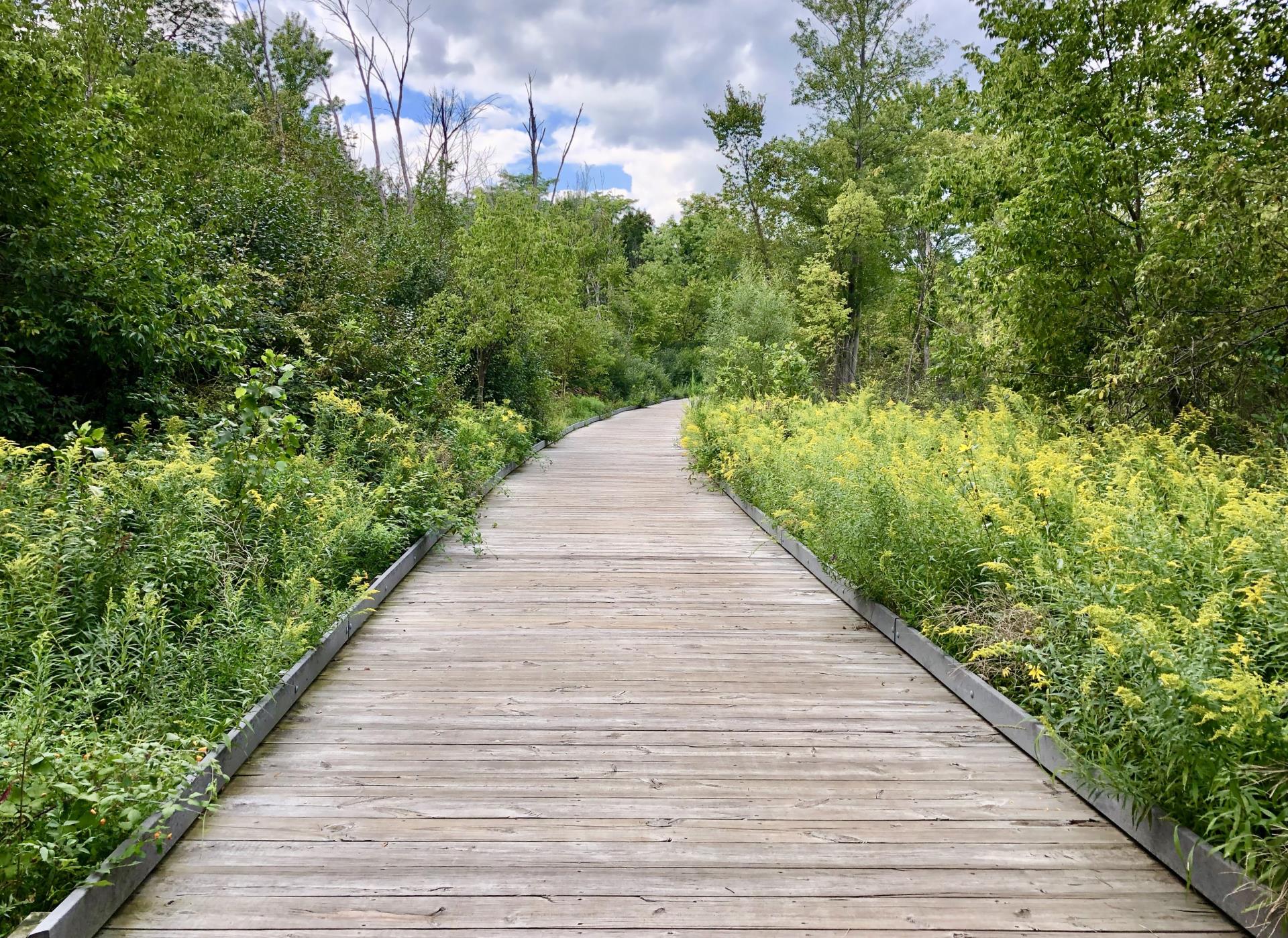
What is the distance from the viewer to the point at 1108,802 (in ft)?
9.37

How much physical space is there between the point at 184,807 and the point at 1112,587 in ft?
12.6

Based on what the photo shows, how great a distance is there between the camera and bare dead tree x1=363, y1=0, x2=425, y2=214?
25.2 m

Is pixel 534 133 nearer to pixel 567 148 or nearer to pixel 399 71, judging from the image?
pixel 567 148

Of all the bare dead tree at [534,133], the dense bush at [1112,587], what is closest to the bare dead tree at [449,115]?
the bare dead tree at [534,133]

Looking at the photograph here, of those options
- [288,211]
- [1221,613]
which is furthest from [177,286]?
[1221,613]

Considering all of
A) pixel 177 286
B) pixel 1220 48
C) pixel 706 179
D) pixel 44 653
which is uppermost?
pixel 706 179

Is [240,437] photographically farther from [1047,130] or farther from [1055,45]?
[1055,45]

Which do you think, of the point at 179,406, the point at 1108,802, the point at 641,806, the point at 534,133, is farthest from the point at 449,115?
the point at 1108,802

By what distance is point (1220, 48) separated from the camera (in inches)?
308

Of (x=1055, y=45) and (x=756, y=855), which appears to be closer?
(x=756, y=855)

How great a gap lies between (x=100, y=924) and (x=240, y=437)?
11.0 feet

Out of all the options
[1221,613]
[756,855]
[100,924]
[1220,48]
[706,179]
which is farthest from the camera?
[706,179]

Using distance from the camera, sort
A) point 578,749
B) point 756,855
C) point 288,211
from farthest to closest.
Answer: point 288,211 → point 578,749 → point 756,855

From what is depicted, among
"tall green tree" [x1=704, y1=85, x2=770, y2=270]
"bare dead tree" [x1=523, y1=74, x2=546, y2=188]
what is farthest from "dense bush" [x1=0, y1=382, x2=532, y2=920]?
"tall green tree" [x1=704, y1=85, x2=770, y2=270]
